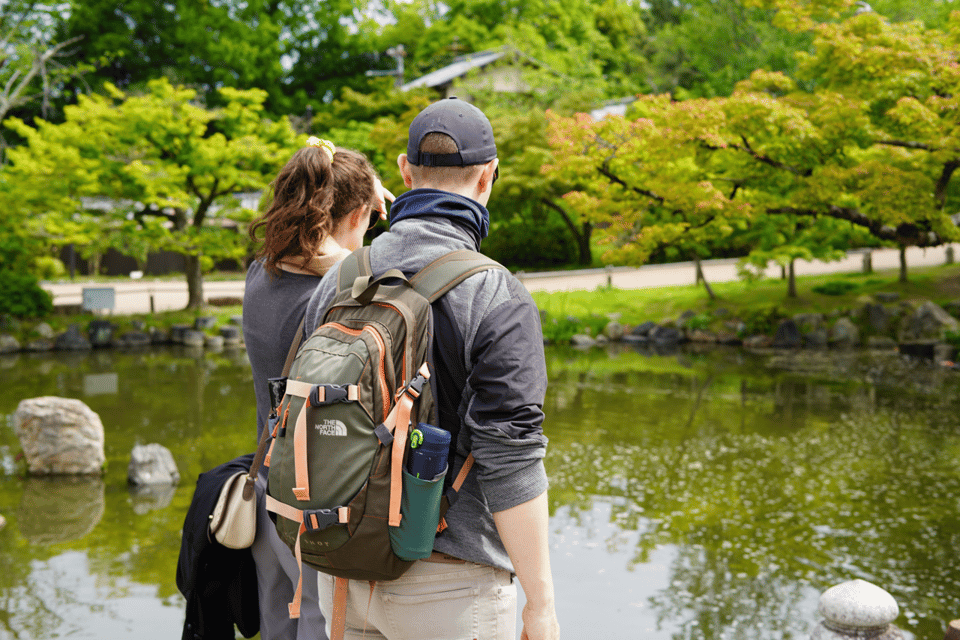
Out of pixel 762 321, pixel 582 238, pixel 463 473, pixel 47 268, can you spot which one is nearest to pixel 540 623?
pixel 463 473

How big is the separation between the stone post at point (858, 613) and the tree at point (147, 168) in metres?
13.8

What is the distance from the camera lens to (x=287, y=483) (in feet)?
4.23

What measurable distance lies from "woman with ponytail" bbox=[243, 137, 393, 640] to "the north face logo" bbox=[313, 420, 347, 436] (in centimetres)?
59

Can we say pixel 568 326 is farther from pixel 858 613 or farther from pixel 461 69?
pixel 858 613

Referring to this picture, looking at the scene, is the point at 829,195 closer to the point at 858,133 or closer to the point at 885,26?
the point at 858,133

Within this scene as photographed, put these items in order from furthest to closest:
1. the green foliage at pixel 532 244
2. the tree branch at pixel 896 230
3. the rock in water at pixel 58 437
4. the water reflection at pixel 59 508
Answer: the green foliage at pixel 532 244, the tree branch at pixel 896 230, the rock in water at pixel 58 437, the water reflection at pixel 59 508

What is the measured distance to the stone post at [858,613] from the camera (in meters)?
2.46

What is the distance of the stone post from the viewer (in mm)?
2459

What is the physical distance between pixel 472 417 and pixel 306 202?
0.78m

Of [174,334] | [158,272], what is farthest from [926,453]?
[158,272]

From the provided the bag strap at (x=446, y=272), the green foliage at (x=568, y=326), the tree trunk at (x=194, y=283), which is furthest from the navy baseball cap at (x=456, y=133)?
the tree trunk at (x=194, y=283)

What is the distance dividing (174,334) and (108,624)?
11.8 metres

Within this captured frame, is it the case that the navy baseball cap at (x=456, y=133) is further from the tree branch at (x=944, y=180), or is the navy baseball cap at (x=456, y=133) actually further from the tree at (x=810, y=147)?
the tree branch at (x=944, y=180)

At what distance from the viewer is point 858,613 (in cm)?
246
